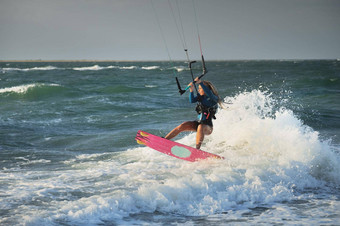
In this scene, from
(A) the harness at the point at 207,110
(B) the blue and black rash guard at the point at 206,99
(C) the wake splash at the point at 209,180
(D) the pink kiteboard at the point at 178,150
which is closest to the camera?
(C) the wake splash at the point at 209,180

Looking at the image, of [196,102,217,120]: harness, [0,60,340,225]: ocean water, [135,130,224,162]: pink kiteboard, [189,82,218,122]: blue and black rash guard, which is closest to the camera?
[0,60,340,225]: ocean water

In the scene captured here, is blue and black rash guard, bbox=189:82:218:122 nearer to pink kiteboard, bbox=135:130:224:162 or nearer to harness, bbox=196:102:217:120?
harness, bbox=196:102:217:120

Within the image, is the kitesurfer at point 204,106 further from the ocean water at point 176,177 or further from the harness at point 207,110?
the ocean water at point 176,177

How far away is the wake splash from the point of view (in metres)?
5.93

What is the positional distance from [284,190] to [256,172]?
29.3 inches

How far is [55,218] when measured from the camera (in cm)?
548

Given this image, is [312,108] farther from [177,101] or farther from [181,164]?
[181,164]

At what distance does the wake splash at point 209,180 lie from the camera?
593 centimetres

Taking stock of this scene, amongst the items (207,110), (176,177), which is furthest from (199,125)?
(176,177)

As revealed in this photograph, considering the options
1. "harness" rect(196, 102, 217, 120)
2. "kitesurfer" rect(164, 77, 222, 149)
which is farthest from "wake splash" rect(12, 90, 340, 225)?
"harness" rect(196, 102, 217, 120)

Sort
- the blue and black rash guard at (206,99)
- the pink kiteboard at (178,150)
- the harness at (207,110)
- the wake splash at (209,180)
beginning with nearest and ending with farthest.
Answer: the wake splash at (209,180) → the blue and black rash guard at (206,99) → the harness at (207,110) → the pink kiteboard at (178,150)

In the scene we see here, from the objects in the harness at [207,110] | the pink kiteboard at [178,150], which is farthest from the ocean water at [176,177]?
the harness at [207,110]

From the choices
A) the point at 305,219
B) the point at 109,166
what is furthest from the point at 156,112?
the point at 305,219

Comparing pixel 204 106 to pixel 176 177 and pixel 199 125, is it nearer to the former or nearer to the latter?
pixel 199 125
